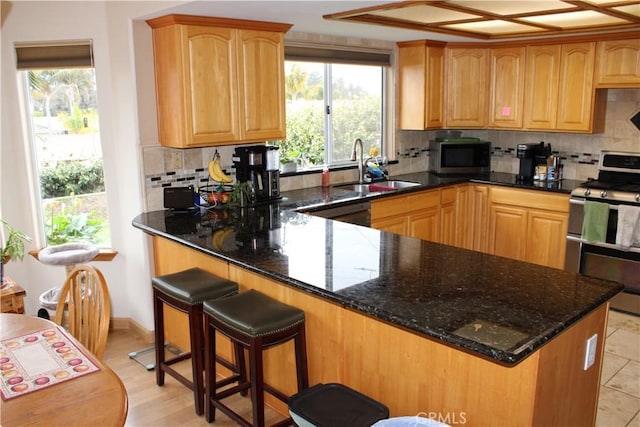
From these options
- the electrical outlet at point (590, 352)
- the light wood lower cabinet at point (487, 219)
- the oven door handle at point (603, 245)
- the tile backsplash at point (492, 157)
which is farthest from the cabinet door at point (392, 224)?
the electrical outlet at point (590, 352)

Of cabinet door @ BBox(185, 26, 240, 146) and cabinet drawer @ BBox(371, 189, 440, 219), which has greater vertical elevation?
cabinet door @ BBox(185, 26, 240, 146)

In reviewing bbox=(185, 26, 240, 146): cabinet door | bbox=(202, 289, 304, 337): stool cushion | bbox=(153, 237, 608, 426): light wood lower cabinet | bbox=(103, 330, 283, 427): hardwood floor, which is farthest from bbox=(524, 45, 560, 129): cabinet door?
bbox=(103, 330, 283, 427): hardwood floor

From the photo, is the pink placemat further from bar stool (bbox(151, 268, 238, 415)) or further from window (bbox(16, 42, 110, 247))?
window (bbox(16, 42, 110, 247))

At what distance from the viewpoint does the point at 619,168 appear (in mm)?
4660

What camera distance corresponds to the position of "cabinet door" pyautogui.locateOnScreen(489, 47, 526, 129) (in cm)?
Result: 497

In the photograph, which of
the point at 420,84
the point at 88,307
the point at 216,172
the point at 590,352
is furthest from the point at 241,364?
the point at 420,84

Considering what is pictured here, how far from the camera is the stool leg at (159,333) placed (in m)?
3.06

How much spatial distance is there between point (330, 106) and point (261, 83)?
1.12 m

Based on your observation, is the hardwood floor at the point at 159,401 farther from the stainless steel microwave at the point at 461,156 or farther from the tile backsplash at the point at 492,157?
the stainless steel microwave at the point at 461,156

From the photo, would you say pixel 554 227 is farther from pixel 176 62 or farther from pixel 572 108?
pixel 176 62

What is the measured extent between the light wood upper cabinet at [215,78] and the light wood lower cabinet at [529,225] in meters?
2.33

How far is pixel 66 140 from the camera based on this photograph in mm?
3951

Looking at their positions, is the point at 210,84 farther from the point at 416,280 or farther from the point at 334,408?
the point at 334,408

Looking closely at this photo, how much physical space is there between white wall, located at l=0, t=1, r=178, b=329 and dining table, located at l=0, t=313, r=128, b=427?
1638 mm
